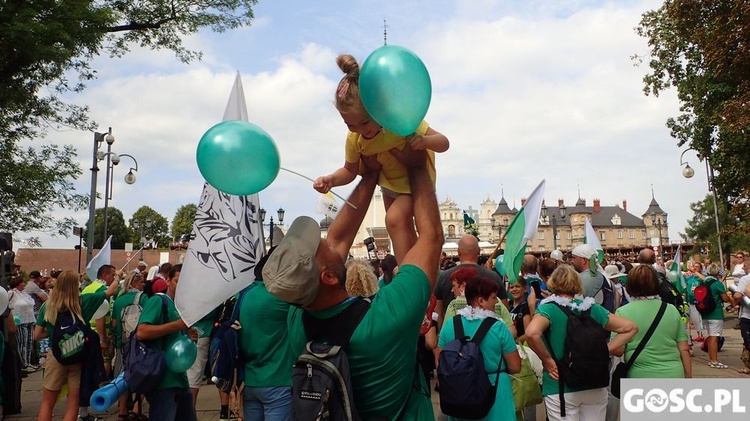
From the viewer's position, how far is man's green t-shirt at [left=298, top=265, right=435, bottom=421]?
94.0 inches

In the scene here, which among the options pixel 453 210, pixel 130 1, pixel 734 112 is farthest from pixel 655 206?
pixel 130 1

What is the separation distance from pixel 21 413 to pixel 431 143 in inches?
340

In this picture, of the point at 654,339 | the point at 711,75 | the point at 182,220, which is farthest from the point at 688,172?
the point at 182,220

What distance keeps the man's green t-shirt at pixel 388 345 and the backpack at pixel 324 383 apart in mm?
84

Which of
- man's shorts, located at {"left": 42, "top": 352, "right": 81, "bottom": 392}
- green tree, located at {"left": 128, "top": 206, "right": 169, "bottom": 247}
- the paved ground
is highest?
green tree, located at {"left": 128, "top": 206, "right": 169, "bottom": 247}

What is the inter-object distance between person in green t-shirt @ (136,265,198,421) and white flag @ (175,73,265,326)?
0.82 meters

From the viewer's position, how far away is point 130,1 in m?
15.1

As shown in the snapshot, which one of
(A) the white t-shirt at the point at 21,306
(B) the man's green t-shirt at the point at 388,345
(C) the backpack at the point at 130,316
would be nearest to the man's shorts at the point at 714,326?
(C) the backpack at the point at 130,316

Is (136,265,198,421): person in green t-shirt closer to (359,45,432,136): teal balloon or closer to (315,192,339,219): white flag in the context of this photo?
(315,192,339,219): white flag

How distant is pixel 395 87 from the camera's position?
246cm

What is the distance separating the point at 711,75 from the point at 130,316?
2044 cm

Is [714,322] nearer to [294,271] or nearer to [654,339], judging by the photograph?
[654,339]

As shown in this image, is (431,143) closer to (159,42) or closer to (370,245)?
(370,245)

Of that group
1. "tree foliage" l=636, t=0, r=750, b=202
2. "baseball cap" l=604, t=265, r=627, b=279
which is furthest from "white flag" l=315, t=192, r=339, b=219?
"tree foliage" l=636, t=0, r=750, b=202
